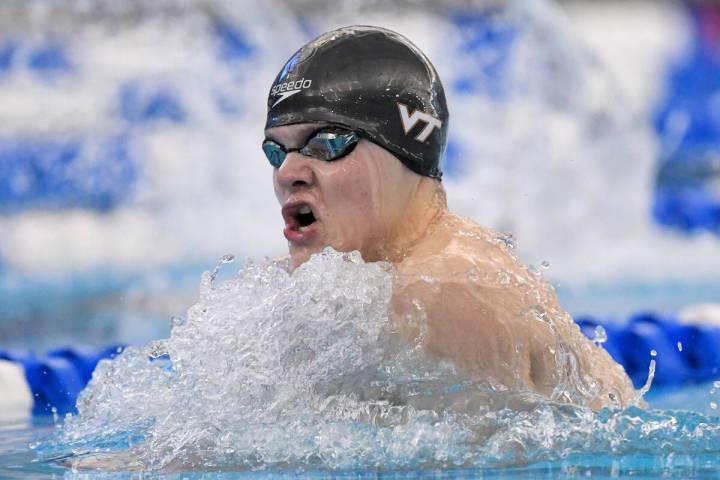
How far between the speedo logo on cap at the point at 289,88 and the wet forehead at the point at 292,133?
72 millimetres

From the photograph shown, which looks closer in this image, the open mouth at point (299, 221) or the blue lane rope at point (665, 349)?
the open mouth at point (299, 221)

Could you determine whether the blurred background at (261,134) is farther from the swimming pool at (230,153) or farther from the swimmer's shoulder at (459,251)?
the swimmer's shoulder at (459,251)

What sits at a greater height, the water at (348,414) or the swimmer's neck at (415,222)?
the swimmer's neck at (415,222)

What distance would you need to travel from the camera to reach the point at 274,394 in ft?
7.23

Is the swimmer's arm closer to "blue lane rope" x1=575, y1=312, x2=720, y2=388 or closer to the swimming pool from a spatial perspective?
"blue lane rope" x1=575, y1=312, x2=720, y2=388

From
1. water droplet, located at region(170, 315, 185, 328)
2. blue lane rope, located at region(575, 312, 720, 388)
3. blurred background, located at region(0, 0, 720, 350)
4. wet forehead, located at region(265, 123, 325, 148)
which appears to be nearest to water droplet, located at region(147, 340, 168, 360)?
water droplet, located at region(170, 315, 185, 328)

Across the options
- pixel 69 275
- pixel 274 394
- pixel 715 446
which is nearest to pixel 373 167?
pixel 274 394

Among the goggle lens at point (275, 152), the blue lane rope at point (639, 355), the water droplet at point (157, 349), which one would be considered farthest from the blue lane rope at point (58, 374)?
the goggle lens at point (275, 152)

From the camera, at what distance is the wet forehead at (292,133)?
7.57 feet

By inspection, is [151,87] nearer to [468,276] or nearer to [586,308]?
[586,308]

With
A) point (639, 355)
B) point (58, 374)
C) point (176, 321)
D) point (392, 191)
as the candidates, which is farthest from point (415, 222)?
point (639, 355)

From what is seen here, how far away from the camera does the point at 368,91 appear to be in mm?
2324

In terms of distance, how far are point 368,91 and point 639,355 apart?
7.56 feet

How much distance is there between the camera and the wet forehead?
2.31 metres
